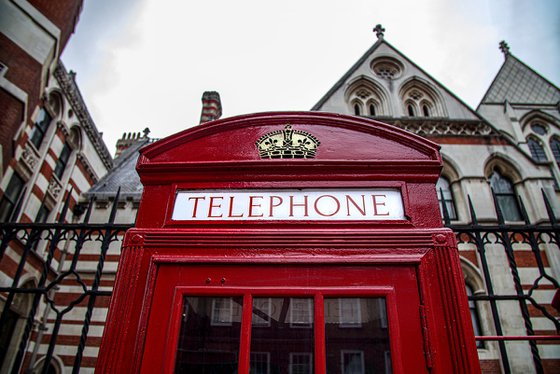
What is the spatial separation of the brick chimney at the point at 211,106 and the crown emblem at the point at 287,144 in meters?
12.6

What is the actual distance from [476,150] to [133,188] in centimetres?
1234

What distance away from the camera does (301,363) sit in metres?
1.89

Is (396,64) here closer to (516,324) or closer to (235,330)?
(516,324)

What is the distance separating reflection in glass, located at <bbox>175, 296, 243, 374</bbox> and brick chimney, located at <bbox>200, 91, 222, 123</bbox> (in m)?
13.3

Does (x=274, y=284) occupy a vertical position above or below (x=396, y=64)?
below

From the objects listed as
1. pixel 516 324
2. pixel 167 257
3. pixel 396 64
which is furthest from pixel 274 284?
pixel 396 64

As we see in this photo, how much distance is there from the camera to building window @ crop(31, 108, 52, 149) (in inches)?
519

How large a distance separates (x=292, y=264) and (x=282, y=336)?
387 millimetres

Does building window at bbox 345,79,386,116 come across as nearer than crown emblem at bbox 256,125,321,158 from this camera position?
No

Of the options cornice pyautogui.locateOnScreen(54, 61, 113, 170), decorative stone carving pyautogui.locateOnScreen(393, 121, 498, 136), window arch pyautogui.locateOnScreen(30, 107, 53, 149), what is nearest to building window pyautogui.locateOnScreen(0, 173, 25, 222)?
window arch pyautogui.locateOnScreen(30, 107, 53, 149)

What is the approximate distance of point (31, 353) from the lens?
449 inches

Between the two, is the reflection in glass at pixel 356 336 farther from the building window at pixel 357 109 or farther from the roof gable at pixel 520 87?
the roof gable at pixel 520 87

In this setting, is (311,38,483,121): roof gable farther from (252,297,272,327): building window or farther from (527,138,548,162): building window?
(252,297,272,327): building window

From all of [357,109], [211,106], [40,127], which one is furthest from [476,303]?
[40,127]
